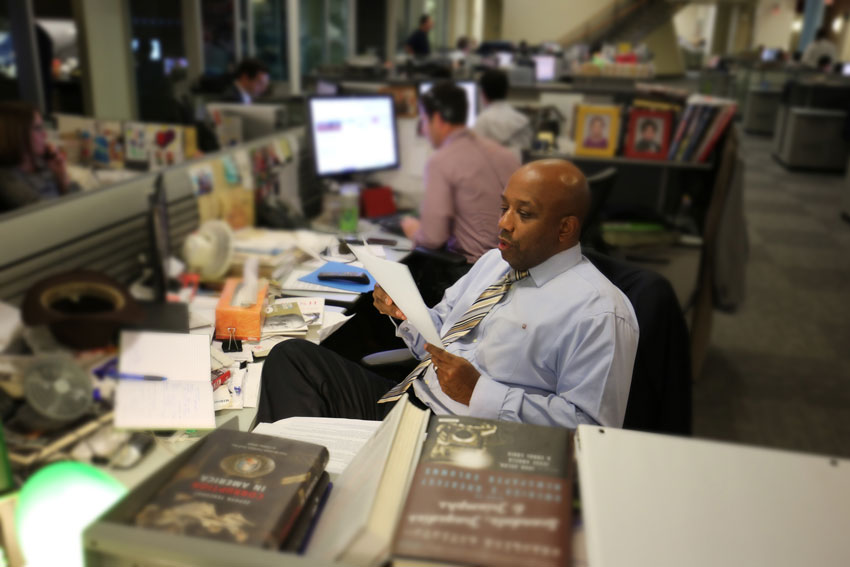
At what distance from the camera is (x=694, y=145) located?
9.72ft

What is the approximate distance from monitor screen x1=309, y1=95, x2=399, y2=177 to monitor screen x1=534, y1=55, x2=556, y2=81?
4597 mm

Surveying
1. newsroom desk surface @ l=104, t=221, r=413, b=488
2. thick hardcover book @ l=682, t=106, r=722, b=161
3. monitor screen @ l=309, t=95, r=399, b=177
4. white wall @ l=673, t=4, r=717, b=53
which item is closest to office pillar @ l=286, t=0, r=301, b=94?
monitor screen @ l=309, t=95, r=399, b=177

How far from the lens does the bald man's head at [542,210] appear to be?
958 mm

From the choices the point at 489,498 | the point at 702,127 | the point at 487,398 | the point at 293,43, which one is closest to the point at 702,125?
the point at 702,127

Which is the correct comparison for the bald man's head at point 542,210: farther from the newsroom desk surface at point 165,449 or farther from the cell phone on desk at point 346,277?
the newsroom desk surface at point 165,449

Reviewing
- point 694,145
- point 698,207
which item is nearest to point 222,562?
point 694,145

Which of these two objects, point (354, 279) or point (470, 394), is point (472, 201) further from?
point (470, 394)

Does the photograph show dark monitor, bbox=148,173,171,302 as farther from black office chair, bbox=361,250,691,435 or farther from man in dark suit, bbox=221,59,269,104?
man in dark suit, bbox=221,59,269,104

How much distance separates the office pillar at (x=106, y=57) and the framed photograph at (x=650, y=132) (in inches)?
142

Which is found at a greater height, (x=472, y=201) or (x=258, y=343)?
(x=472, y=201)

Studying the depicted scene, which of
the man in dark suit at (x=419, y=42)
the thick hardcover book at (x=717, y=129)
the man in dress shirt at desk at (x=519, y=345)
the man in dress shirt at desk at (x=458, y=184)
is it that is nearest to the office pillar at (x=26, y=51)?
the man in dress shirt at desk at (x=458, y=184)

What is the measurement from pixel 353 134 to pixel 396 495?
231 cm

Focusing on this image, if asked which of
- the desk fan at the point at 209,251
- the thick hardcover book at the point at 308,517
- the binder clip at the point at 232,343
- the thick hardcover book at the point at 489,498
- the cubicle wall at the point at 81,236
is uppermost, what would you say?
the cubicle wall at the point at 81,236

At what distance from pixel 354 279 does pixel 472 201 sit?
577 millimetres
